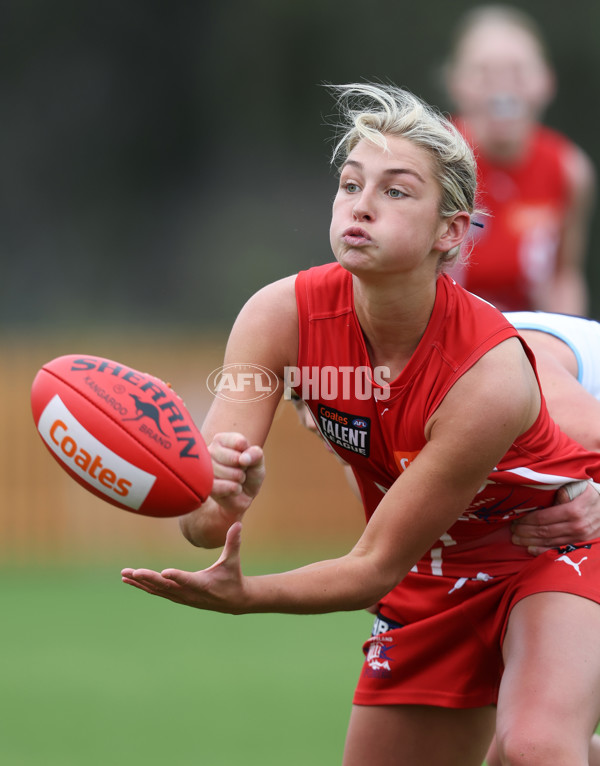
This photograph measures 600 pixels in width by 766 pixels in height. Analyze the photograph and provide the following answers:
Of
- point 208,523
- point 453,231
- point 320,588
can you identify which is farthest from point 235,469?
point 453,231

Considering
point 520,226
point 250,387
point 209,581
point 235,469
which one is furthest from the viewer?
point 520,226

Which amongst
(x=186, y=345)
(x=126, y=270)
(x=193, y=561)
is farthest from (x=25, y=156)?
(x=193, y=561)

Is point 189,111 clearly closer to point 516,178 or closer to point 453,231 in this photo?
point 516,178

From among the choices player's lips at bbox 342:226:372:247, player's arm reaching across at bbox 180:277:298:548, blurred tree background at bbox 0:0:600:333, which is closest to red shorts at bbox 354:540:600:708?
player's arm reaching across at bbox 180:277:298:548

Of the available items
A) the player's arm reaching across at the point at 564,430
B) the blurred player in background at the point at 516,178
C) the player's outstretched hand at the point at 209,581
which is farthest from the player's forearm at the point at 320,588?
the blurred player in background at the point at 516,178

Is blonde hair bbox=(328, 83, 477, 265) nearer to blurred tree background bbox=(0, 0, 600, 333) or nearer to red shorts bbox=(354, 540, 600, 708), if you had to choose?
red shorts bbox=(354, 540, 600, 708)

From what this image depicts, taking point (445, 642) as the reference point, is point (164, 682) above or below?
below

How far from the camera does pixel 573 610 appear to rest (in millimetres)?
3129

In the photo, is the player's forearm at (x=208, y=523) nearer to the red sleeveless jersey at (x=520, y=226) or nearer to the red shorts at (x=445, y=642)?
the red shorts at (x=445, y=642)

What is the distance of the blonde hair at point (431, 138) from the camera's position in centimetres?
298

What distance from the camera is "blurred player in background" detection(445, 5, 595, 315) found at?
5934 mm

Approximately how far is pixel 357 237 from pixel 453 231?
1.00 ft

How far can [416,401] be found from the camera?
3025 millimetres

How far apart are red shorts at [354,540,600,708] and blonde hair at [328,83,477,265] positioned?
0.90m
